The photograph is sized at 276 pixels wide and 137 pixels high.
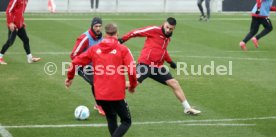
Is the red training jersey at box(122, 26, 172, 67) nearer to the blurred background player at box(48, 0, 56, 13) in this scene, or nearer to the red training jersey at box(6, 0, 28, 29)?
the red training jersey at box(6, 0, 28, 29)

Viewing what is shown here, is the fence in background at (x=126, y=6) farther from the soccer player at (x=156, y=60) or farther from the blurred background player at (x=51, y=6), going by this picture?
the soccer player at (x=156, y=60)

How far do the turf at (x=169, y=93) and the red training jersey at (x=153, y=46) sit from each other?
41.0 inches

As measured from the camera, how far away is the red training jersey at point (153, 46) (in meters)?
13.9

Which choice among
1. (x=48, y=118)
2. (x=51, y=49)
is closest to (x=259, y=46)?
(x=51, y=49)

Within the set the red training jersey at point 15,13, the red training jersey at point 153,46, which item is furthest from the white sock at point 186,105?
the red training jersey at point 15,13

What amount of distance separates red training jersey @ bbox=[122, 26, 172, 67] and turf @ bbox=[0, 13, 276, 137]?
3.41 ft

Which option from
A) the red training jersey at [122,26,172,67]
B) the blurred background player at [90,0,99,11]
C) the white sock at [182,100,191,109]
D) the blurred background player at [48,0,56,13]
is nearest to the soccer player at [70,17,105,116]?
the red training jersey at [122,26,172,67]

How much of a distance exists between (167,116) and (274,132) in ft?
7.34

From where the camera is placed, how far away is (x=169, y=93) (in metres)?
16.1

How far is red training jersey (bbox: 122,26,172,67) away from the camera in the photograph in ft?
45.6

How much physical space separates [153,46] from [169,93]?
240 centimetres

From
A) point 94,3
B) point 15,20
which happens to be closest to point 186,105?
point 15,20

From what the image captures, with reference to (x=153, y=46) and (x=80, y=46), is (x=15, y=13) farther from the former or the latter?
(x=153, y=46)

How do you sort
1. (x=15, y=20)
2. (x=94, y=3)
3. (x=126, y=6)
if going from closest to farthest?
(x=15, y=20), (x=94, y=3), (x=126, y=6)
